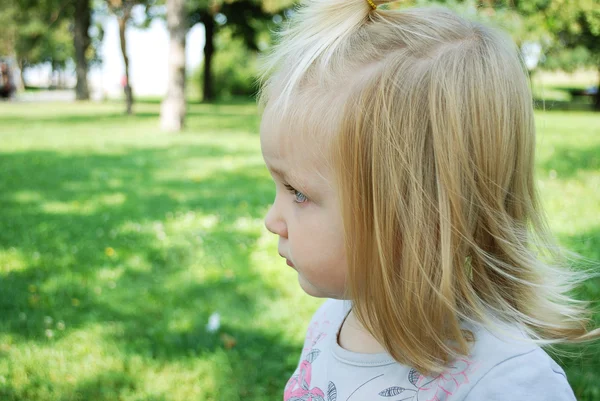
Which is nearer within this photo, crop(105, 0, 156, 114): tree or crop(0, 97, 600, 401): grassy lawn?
crop(0, 97, 600, 401): grassy lawn

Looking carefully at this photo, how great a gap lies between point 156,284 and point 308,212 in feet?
8.92

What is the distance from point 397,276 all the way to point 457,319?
0.51 feet

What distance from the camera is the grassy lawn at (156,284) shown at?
8.83 feet

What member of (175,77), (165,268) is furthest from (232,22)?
(165,268)

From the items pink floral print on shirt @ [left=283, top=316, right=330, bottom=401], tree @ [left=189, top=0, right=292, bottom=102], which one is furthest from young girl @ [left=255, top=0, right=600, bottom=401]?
tree @ [left=189, top=0, right=292, bottom=102]

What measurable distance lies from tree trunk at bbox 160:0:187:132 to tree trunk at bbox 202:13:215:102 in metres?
21.6

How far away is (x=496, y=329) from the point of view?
121cm

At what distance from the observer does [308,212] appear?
1291 millimetres

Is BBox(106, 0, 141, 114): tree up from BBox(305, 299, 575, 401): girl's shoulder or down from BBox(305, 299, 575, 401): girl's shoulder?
down

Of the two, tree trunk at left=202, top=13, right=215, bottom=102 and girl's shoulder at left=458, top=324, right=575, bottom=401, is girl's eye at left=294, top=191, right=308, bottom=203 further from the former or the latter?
tree trunk at left=202, top=13, right=215, bottom=102

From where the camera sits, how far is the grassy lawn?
8.83 ft

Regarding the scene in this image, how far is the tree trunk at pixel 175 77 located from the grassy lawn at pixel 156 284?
6.41m

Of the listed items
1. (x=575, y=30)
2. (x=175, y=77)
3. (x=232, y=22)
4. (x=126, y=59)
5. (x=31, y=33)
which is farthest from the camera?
(x=31, y=33)

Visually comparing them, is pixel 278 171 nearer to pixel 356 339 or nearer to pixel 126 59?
pixel 356 339
